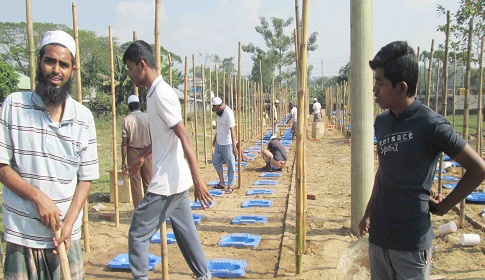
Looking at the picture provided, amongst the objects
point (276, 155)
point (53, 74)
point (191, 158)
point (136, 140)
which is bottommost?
point (276, 155)

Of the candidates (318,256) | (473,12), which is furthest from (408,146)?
(473,12)

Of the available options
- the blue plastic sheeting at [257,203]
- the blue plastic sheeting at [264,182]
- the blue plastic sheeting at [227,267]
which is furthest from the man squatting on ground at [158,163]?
the blue plastic sheeting at [264,182]

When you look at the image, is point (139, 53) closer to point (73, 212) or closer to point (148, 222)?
point (148, 222)

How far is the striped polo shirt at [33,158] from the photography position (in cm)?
204

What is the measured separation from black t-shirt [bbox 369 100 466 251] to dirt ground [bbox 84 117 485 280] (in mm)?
771

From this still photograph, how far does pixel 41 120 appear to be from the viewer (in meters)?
2.10

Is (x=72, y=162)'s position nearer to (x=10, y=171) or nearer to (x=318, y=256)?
(x=10, y=171)

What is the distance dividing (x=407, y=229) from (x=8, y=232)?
6.43 feet

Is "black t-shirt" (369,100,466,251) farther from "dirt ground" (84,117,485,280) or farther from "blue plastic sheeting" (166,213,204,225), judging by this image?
"blue plastic sheeting" (166,213,204,225)

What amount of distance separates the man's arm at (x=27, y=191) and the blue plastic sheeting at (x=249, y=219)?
161 inches

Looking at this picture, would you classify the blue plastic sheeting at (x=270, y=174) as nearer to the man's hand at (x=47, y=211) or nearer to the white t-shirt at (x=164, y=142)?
the white t-shirt at (x=164, y=142)

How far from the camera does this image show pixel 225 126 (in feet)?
26.2

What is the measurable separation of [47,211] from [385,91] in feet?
5.85

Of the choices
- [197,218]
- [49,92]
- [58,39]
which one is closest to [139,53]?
[58,39]
